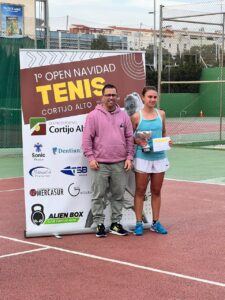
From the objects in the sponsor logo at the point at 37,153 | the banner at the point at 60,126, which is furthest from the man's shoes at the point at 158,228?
the sponsor logo at the point at 37,153

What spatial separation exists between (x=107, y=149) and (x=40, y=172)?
0.90 meters

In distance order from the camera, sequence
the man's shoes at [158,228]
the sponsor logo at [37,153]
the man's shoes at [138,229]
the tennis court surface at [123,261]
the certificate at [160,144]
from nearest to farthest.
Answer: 1. the tennis court surface at [123,261]
2. the certificate at [160,144]
3. the sponsor logo at [37,153]
4. the man's shoes at [138,229]
5. the man's shoes at [158,228]

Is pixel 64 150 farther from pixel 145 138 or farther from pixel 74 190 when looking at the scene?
pixel 145 138

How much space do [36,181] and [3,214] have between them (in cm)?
168

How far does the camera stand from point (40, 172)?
23.6 feet

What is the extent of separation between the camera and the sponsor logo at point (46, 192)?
719 cm

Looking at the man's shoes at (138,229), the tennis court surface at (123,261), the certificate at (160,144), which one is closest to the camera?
the tennis court surface at (123,261)

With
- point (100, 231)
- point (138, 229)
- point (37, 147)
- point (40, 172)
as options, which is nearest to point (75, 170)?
point (40, 172)

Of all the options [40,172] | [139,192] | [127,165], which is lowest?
[139,192]

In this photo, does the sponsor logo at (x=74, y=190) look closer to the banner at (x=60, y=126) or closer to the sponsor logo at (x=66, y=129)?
the banner at (x=60, y=126)

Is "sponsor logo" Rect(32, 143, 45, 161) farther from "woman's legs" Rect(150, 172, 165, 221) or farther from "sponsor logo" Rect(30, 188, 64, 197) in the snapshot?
"woman's legs" Rect(150, 172, 165, 221)

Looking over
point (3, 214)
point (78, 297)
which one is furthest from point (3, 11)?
point (78, 297)

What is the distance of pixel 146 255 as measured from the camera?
6262mm

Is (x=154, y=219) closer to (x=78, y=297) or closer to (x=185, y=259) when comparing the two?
(x=185, y=259)
